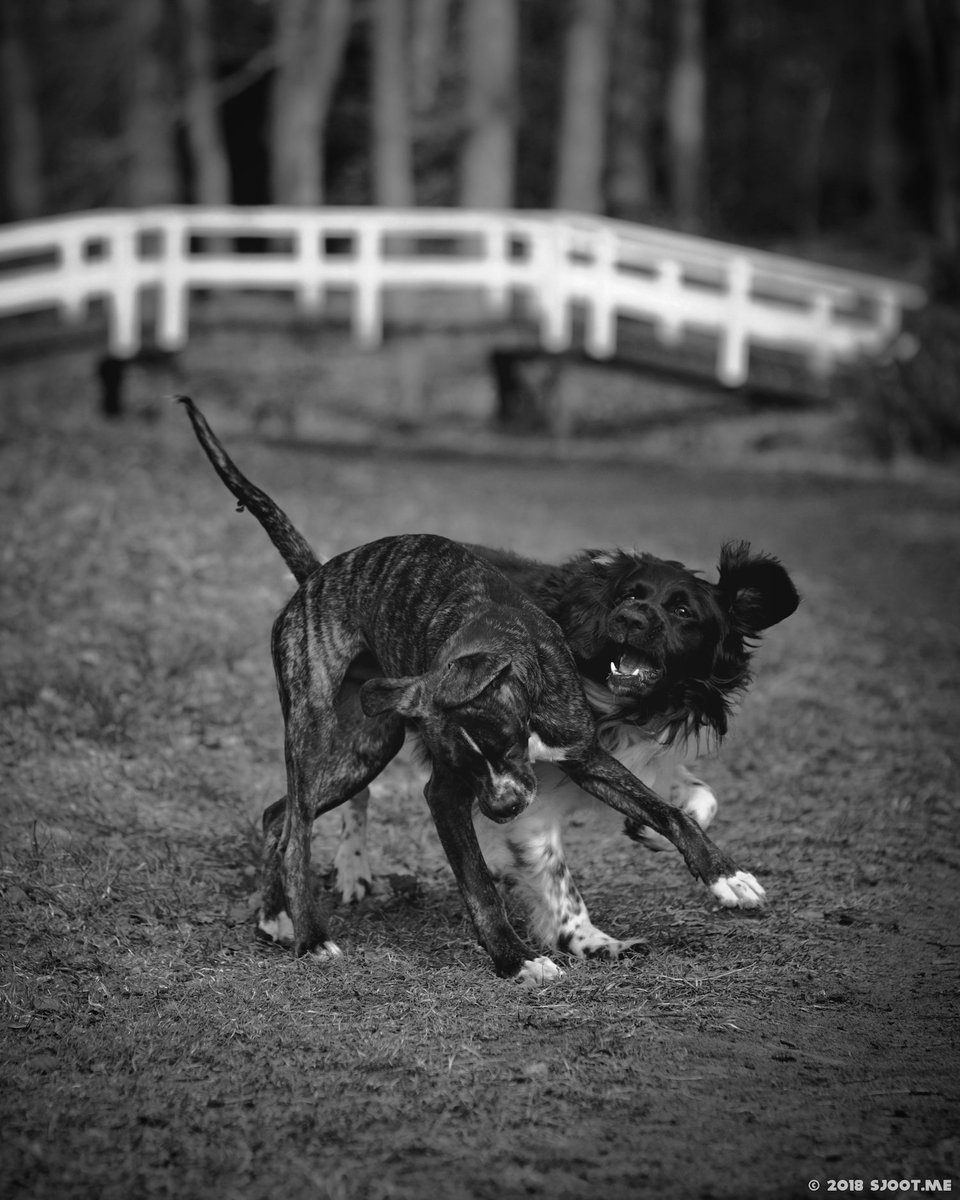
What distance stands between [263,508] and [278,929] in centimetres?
138

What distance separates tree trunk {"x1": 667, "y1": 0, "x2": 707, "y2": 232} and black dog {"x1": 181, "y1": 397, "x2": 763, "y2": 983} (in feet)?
99.3

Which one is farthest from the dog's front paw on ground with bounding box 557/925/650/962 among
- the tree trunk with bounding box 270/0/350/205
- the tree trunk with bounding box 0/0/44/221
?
the tree trunk with bounding box 0/0/44/221

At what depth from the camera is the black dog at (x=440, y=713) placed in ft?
15.0

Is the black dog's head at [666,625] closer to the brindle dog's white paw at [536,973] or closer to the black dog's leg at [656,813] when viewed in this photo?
the black dog's leg at [656,813]

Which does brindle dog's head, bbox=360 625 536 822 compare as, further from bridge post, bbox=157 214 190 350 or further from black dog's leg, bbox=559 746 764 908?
bridge post, bbox=157 214 190 350

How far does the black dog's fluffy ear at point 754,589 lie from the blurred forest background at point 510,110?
51.1 ft

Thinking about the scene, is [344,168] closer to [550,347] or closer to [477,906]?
[550,347]

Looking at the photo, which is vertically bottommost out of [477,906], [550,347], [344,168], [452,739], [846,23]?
[477,906]

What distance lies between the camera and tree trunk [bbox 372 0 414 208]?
2219cm

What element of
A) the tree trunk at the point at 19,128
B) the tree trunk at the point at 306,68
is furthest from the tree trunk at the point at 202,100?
the tree trunk at the point at 19,128

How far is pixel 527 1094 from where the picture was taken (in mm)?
3994

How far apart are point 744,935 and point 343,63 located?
29731mm

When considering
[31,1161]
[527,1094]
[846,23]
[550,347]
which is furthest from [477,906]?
[846,23]

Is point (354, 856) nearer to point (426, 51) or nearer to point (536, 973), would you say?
point (536, 973)
